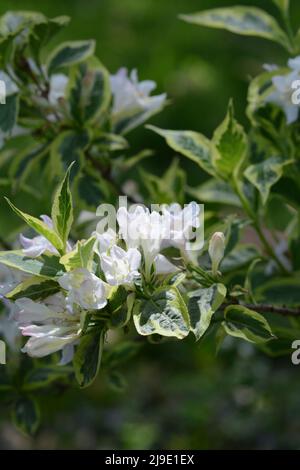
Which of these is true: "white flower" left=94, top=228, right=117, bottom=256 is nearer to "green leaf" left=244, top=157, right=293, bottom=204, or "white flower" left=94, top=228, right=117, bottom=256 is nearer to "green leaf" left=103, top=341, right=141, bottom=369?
"green leaf" left=244, top=157, right=293, bottom=204

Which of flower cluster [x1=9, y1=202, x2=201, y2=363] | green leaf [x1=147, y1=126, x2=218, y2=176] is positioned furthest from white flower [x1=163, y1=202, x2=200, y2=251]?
green leaf [x1=147, y1=126, x2=218, y2=176]

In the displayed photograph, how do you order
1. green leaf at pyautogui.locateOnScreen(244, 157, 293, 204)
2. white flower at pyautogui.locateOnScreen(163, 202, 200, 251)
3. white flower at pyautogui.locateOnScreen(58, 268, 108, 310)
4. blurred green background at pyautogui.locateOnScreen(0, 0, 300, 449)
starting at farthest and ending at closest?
blurred green background at pyautogui.locateOnScreen(0, 0, 300, 449)
green leaf at pyautogui.locateOnScreen(244, 157, 293, 204)
white flower at pyautogui.locateOnScreen(163, 202, 200, 251)
white flower at pyautogui.locateOnScreen(58, 268, 108, 310)

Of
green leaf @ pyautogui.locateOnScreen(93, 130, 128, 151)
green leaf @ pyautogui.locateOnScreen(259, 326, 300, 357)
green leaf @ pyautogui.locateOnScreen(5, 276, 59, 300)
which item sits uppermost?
green leaf @ pyautogui.locateOnScreen(5, 276, 59, 300)

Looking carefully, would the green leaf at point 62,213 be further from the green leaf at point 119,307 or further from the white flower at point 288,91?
the white flower at point 288,91

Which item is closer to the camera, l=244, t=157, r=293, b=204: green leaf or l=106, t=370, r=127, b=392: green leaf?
l=244, t=157, r=293, b=204: green leaf

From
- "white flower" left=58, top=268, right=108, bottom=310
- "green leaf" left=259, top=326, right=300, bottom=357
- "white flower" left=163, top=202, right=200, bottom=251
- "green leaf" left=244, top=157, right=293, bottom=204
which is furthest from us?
"green leaf" left=259, top=326, right=300, bottom=357

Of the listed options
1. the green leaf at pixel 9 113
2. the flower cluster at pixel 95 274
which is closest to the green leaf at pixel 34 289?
the flower cluster at pixel 95 274

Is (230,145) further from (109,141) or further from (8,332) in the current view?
(8,332)
